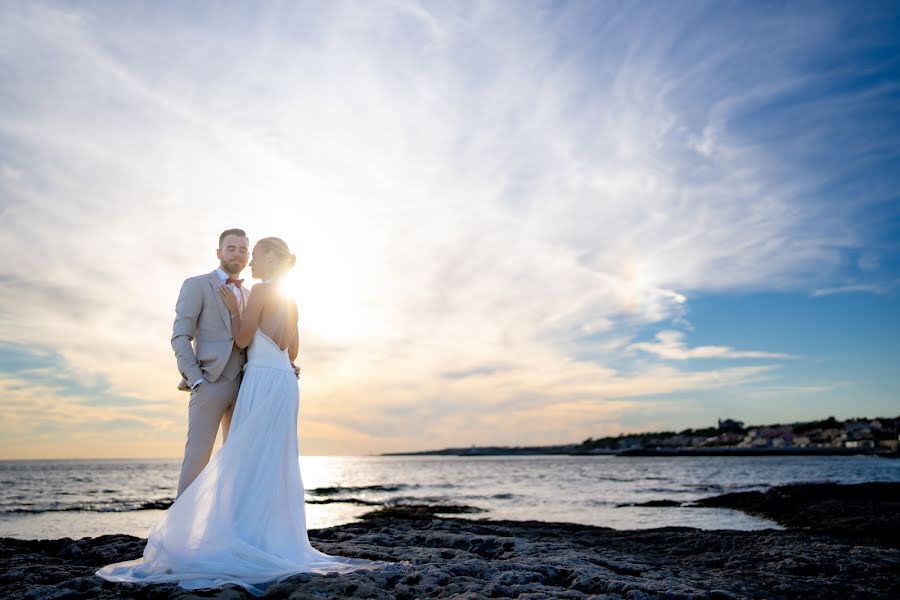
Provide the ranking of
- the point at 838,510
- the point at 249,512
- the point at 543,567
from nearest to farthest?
1. the point at 249,512
2. the point at 543,567
3. the point at 838,510

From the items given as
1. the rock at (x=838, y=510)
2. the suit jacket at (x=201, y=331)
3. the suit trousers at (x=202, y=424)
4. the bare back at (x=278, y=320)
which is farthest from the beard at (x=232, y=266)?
the rock at (x=838, y=510)

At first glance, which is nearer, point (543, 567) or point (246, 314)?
point (246, 314)

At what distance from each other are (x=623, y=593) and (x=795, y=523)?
1289 centimetres

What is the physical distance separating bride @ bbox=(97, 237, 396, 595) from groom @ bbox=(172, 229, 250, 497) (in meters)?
0.12

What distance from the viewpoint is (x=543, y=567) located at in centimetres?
591

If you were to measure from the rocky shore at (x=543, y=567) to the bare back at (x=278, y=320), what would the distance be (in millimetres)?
2154

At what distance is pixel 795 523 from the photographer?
1527 centimetres

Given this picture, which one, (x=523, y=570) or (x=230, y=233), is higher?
(x=230, y=233)

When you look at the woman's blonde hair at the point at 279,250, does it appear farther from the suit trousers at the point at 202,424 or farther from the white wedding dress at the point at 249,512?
the suit trousers at the point at 202,424

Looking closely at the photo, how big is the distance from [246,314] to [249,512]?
5.78 feet

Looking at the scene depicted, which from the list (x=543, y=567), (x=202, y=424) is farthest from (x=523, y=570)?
(x=202, y=424)

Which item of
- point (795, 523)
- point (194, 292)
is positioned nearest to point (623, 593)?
point (194, 292)

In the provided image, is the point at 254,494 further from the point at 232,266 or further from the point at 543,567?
the point at 543,567

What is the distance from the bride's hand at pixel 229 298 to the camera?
5.59m
